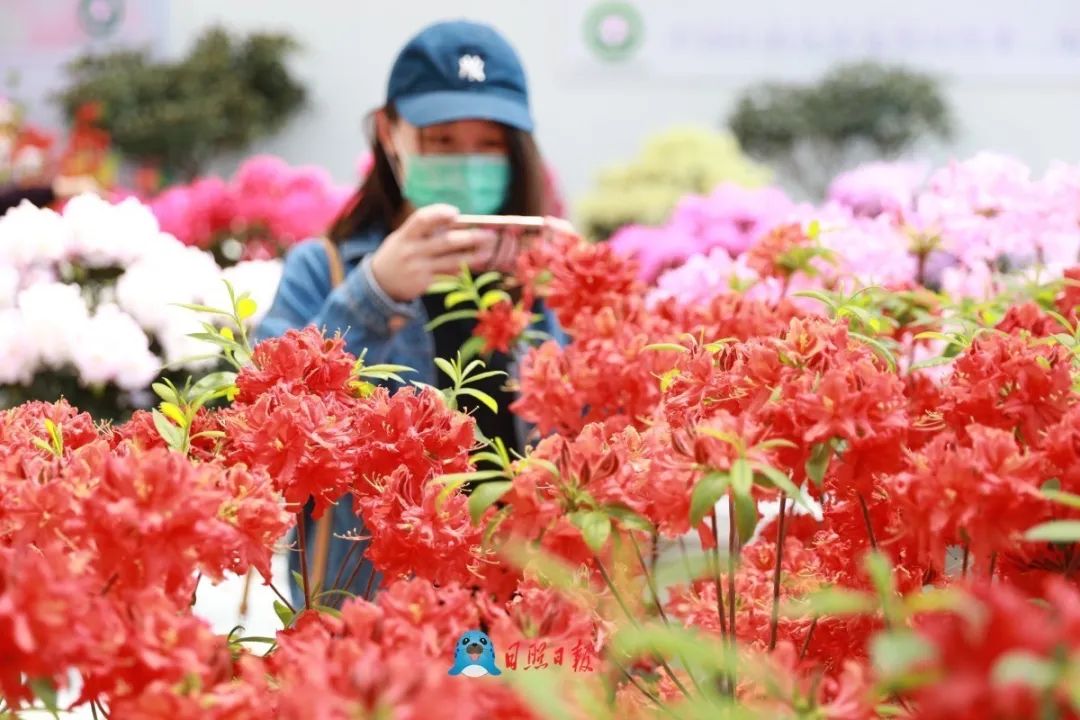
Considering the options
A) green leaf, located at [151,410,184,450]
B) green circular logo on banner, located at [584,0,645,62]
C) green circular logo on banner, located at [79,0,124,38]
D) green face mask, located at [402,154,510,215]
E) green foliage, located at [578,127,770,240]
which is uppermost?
green circular logo on banner, located at [79,0,124,38]

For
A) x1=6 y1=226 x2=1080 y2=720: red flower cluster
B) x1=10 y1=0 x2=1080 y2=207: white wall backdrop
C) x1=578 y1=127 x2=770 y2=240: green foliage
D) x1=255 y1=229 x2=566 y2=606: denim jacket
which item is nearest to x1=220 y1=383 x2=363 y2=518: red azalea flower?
x1=6 y1=226 x2=1080 y2=720: red flower cluster

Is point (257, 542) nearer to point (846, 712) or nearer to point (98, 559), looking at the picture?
point (98, 559)

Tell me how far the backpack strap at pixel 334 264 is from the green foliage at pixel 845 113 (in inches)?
201

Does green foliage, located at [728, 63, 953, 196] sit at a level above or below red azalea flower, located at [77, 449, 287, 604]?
below

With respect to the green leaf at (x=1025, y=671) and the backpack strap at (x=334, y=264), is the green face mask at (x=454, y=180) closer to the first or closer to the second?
the backpack strap at (x=334, y=264)

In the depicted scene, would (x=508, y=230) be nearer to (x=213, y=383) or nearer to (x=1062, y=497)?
(x=213, y=383)

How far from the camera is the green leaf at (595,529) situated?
0.55 metres

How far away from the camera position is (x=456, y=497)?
0.68 meters

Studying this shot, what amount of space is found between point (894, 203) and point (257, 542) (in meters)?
1.01

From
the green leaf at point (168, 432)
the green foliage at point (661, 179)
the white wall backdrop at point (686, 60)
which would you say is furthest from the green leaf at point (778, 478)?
the white wall backdrop at point (686, 60)

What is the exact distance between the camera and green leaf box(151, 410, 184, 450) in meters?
0.69

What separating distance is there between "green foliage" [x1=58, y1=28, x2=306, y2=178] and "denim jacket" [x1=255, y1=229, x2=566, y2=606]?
210 inches

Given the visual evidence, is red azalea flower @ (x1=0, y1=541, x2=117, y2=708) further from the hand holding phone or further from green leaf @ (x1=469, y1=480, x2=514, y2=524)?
the hand holding phone

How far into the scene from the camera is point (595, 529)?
55 cm
